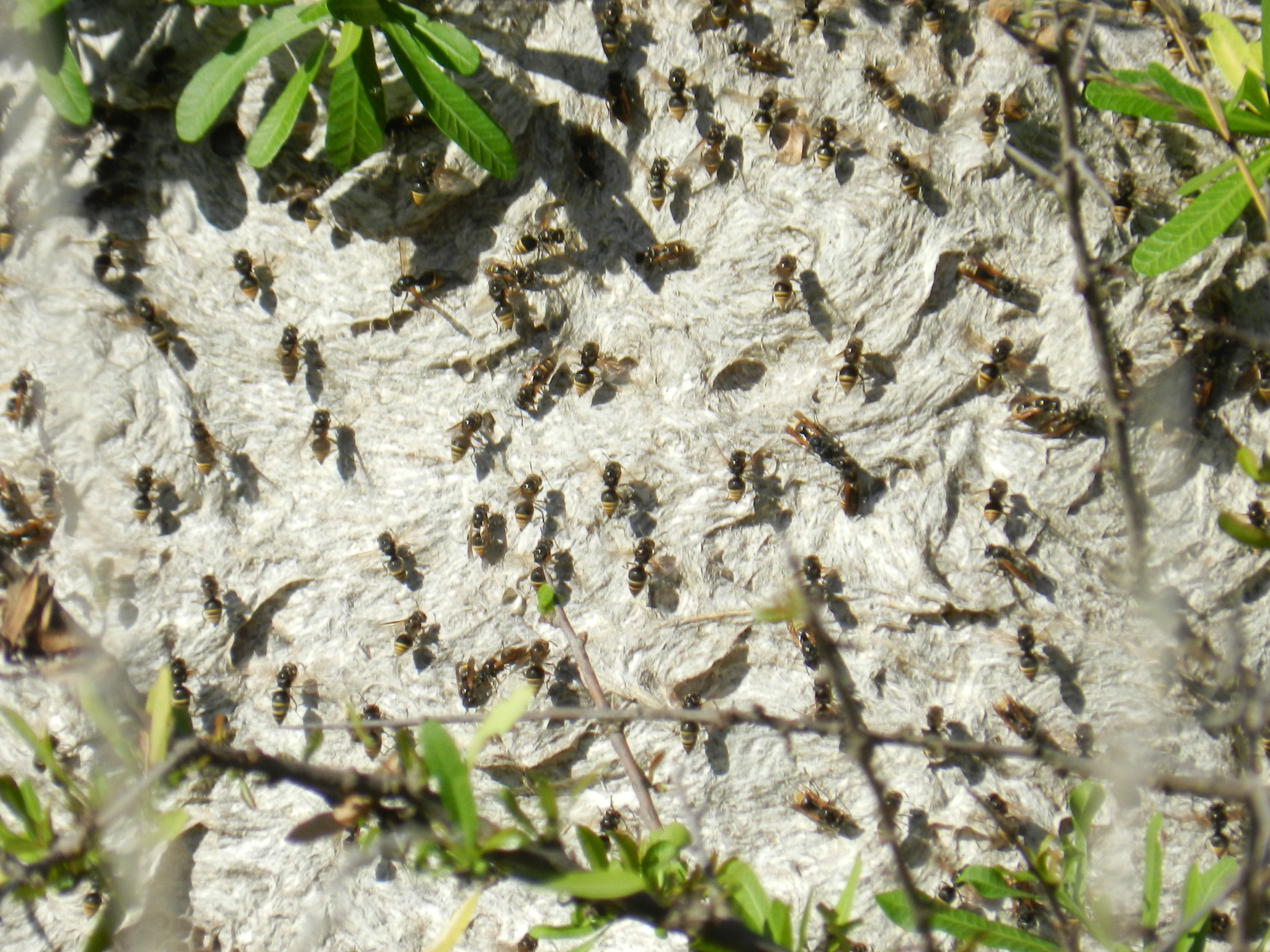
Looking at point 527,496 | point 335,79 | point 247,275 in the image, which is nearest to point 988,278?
point 527,496

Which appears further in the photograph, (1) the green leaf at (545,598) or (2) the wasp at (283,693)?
(2) the wasp at (283,693)

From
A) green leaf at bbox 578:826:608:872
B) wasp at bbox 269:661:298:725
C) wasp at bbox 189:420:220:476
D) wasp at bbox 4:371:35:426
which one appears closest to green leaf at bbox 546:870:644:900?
green leaf at bbox 578:826:608:872

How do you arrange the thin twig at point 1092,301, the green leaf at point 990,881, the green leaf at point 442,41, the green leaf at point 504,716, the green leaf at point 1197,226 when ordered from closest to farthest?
the thin twig at point 1092,301, the green leaf at point 504,716, the green leaf at point 990,881, the green leaf at point 1197,226, the green leaf at point 442,41

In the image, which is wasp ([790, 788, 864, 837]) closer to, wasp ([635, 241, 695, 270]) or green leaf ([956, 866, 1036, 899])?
green leaf ([956, 866, 1036, 899])

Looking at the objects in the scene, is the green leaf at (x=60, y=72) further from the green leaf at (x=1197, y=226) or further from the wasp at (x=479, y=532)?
the green leaf at (x=1197, y=226)

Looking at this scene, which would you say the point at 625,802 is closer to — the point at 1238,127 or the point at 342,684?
the point at 342,684

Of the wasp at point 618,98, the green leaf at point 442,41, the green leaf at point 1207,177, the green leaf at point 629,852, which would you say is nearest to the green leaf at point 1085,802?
the green leaf at point 629,852
